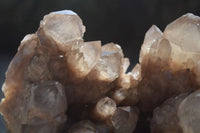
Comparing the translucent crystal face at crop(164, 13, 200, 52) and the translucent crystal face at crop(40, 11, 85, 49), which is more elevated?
the translucent crystal face at crop(40, 11, 85, 49)

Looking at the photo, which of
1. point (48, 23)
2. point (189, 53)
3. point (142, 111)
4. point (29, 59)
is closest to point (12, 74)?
point (29, 59)

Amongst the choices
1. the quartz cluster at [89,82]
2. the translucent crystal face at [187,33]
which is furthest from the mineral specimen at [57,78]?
the translucent crystal face at [187,33]

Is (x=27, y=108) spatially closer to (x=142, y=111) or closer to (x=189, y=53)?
(x=142, y=111)

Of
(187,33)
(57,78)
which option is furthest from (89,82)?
(187,33)

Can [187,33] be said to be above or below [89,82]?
above

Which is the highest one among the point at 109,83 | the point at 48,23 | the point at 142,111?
the point at 48,23

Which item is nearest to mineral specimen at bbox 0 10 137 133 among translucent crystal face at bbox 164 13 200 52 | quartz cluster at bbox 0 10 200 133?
quartz cluster at bbox 0 10 200 133

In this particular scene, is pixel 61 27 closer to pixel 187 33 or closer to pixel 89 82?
pixel 89 82

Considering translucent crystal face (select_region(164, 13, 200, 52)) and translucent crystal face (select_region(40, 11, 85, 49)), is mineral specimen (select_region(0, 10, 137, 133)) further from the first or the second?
translucent crystal face (select_region(164, 13, 200, 52))
